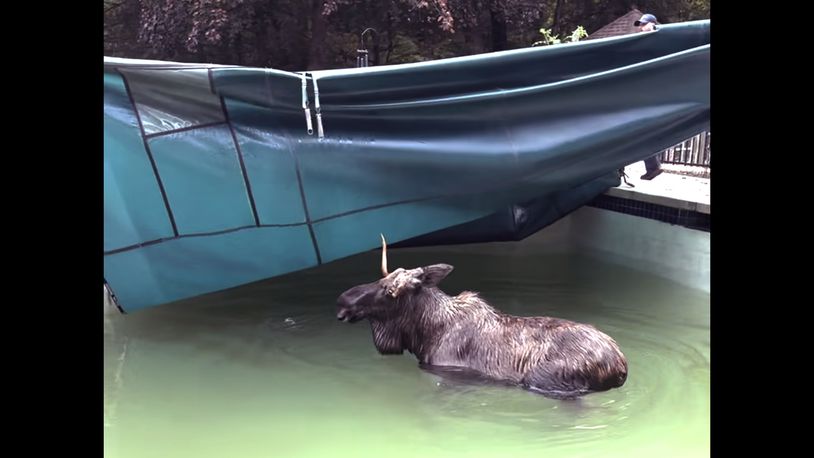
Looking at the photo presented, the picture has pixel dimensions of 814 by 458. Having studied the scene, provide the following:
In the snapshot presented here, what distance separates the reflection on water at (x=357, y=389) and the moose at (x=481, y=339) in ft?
0.33

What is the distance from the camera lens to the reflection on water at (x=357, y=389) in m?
3.35

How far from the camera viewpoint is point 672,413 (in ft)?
11.8

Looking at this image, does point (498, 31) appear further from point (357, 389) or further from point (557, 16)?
point (357, 389)

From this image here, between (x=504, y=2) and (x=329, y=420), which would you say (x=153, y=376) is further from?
(x=504, y=2)

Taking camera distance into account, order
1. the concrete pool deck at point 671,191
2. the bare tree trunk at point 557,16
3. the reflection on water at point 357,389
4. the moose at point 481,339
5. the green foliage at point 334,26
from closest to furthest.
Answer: the reflection on water at point 357,389, the moose at point 481,339, the concrete pool deck at point 671,191, the green foliage at point 334,26, the bare tree trunk at point 557,16

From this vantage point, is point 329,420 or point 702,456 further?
point 329,420

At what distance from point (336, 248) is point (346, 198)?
310mm

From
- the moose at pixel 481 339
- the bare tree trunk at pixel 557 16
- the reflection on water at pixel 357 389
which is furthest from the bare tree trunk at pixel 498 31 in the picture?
the moose at pixel 481 339

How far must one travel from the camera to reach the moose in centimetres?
367

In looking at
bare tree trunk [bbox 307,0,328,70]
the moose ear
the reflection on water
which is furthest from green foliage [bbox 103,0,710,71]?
the moose ear

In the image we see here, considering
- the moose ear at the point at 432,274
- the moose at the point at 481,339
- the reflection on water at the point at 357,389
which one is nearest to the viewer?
the reflection on water at the point at 357,389

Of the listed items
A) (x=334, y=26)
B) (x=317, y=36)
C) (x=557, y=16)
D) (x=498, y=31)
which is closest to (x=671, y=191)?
(x=498, y=31)

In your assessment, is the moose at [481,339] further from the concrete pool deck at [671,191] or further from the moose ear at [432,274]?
the concrete pool deck at [671,191]

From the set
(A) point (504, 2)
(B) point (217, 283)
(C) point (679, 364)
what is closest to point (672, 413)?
(C) point (679, 364)
